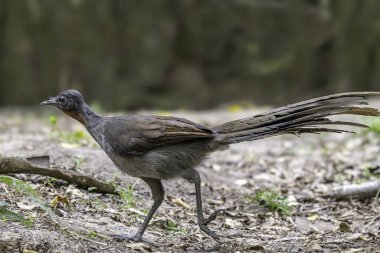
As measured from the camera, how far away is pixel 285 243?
516 centimetres

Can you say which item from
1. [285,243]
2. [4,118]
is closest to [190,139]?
[285,243]

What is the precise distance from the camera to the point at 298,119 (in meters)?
4.76

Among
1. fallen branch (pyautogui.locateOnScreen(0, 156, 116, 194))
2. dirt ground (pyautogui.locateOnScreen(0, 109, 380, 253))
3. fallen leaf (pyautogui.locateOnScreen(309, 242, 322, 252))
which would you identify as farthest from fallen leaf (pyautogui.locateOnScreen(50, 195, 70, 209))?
fallen leaf (pyautogui.locateOnScreen(309, 242, 322, 252))

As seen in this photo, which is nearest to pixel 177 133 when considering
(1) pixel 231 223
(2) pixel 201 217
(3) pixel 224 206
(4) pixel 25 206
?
(2) pixel 201 217

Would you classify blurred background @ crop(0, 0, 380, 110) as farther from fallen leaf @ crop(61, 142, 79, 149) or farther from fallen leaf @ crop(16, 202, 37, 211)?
fallen leaf @ crop(16, 202, 37, 211)

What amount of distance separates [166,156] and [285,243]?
112 cm

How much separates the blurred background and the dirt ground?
471cm

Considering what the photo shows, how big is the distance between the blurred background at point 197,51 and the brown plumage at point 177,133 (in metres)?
9.38

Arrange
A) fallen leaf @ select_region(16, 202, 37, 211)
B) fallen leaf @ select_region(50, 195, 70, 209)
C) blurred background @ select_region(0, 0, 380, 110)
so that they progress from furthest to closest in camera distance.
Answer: blurred background @ select_region(0, 0, 380, 110) → fallen leaf @ select_region(50, 195, 70, 209) → fallen leaf @ select_region(16, 202, 37, 211)

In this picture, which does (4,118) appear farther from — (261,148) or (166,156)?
(166,156)

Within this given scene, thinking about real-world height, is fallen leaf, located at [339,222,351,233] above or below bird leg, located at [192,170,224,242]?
above

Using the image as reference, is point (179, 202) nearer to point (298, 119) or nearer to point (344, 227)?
point (344, 227)

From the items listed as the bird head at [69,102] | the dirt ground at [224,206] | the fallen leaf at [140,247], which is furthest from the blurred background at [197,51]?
the fallen leaf at [140,247]

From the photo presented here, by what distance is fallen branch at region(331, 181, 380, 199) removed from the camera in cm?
657
